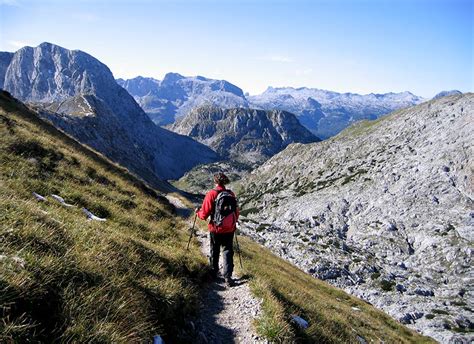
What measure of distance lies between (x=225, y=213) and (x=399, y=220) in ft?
331

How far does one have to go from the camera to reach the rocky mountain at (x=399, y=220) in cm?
6588

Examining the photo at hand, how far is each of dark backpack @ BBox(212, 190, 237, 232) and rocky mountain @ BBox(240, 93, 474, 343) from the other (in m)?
51.2

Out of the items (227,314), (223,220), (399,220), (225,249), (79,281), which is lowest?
(399,220)

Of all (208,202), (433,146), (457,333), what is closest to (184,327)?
(208,202)

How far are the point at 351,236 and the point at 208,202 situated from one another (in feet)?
328

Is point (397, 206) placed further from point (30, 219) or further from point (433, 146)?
point (30, 219)

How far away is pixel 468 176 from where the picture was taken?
99.9 meters

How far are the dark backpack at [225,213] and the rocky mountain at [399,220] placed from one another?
2016 inches

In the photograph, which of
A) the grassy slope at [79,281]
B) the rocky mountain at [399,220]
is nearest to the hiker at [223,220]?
the grassy slope at [79,281]

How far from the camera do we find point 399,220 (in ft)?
328

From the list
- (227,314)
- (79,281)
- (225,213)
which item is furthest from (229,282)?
(79,281)

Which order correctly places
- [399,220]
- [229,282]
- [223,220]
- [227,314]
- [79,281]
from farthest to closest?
[399,220] < [223,220] < [229,282] < [227,314] < [79,281]

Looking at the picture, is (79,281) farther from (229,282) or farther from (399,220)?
(399,220)

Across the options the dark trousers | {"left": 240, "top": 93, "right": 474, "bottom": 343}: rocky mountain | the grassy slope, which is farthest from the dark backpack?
{"left": 240, "top": 93, "right": 474, "bottom": 343}: rocky mountain
